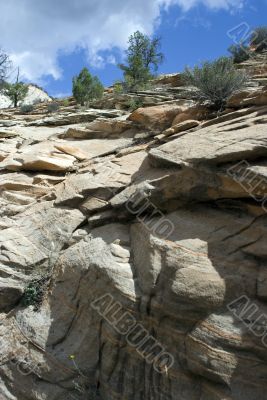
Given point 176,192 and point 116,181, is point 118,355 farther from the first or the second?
point 116,181

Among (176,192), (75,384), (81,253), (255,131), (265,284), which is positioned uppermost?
(255,131)

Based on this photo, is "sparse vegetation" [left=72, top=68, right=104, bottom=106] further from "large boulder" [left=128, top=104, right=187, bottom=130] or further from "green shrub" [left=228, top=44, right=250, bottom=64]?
"large boulder" [left=128, top=104, right=187, bottom=130]

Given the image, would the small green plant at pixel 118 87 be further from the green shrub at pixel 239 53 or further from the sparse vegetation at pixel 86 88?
the green shrub at pixel 239 53

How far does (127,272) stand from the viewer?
534 cm

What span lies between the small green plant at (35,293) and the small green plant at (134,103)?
8.76m

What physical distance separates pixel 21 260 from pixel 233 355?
3.78m

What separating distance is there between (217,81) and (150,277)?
18.6 feet

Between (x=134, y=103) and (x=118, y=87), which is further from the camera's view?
(x=118, y=87)

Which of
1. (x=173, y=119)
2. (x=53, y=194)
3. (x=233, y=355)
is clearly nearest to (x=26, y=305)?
(x=53, y=194)

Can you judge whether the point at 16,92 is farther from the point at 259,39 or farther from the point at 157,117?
the point at 157,117

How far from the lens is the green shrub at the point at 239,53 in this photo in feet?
67.6

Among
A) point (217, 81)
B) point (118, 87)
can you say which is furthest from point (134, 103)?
point (118, 87)

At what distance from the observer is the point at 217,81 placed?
358 inches

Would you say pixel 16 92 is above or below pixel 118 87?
above
